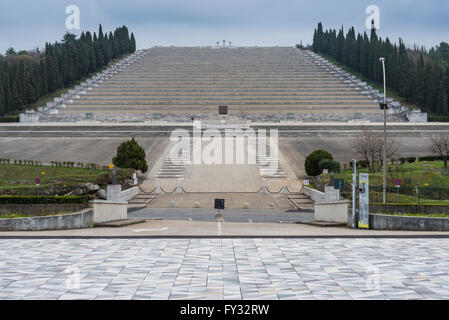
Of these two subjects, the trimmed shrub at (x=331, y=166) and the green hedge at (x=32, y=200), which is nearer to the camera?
the green hedge at (x=32, y=200)

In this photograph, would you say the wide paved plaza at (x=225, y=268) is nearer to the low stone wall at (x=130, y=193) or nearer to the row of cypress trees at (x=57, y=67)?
the low stone wall at (x=130, y=193)

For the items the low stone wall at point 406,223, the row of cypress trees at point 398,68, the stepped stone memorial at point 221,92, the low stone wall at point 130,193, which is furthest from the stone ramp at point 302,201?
the row of cypress trees at point 398,68

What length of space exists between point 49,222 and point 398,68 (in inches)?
3629

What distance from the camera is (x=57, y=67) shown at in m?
105

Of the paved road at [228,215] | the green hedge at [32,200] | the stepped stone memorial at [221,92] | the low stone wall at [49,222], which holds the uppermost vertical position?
the stepped stone memorial at [221,92]

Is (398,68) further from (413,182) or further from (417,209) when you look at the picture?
(417,209)

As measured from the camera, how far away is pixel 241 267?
14.0 meters

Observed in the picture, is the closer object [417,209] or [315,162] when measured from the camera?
[417,209]

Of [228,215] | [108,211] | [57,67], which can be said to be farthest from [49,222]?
[57,67]

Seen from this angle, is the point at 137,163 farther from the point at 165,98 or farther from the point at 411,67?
the point at 411,67

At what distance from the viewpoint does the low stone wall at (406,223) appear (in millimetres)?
21438

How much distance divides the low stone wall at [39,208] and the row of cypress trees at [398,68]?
7742 centimetres

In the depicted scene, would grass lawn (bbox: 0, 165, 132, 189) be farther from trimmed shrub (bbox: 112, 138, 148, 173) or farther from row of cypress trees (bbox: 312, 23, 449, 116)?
row of cypress trees (bbox: 312, 23, 449, 116)

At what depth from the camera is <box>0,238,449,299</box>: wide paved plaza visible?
1130 cm
